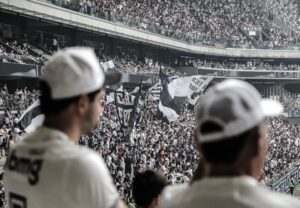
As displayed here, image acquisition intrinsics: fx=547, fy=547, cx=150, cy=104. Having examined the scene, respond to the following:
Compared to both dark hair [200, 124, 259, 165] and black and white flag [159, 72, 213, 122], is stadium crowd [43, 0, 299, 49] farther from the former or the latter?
dark hair [200, 124, 259, 165]

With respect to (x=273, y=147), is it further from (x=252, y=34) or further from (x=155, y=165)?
(x=252, y=34)

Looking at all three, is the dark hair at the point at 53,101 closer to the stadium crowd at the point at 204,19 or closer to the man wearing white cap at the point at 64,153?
the man wearing white cap at the point at 64,153

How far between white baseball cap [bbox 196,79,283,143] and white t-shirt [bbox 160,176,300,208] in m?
0.13

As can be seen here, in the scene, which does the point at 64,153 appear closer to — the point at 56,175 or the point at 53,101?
the point at 56,175

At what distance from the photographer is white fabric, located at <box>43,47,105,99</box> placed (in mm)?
2055

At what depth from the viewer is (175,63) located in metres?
41.3

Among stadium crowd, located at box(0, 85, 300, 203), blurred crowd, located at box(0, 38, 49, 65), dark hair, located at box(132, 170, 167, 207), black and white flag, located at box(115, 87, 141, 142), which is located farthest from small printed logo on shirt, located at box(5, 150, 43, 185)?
blurred crowd, located at box(0, 38, 49, 65)

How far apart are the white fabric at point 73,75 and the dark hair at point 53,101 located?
0.02 metres

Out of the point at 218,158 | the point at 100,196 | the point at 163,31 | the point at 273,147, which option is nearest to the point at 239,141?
the point at 218,158

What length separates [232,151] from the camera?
163 cm

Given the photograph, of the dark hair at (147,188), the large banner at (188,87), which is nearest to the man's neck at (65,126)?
the dark hair at (147,188)

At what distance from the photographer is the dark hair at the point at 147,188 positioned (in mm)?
2773

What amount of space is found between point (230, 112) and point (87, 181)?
0.60 metres

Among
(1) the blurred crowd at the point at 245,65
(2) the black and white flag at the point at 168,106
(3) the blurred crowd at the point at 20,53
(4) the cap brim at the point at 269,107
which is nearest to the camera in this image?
(4) the cap brim at the point at 269,107
